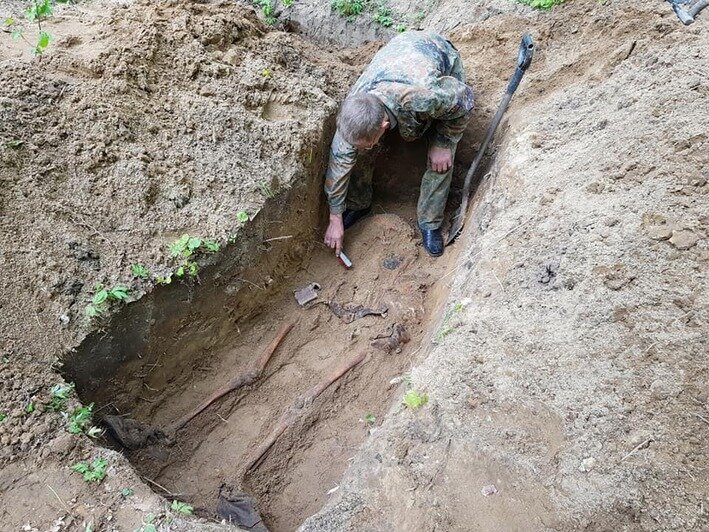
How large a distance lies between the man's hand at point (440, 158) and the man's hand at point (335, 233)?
0.89 meters

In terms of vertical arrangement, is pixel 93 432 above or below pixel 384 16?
below

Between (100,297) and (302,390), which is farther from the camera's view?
(302,390)

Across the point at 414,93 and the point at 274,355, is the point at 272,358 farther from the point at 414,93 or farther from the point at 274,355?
the point at 414,93

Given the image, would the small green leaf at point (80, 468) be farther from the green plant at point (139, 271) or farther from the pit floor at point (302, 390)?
the green plant at point (139, 271)

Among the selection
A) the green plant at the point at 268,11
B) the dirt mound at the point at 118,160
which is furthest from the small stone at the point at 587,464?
the green plant at the point at 268,11

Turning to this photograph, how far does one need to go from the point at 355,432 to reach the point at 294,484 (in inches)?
19.5

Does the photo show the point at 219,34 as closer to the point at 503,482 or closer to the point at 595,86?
the point at 595,86

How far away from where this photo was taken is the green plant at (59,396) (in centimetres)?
256

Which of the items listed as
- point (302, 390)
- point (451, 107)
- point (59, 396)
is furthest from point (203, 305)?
point (451, 107)

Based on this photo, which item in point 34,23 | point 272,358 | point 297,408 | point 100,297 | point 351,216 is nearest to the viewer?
point 100,297

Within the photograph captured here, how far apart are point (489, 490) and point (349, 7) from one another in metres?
5.34

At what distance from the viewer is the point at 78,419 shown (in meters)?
2.55

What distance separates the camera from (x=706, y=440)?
209 cm

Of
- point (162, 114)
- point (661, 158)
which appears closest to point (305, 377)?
point (162, 114)
